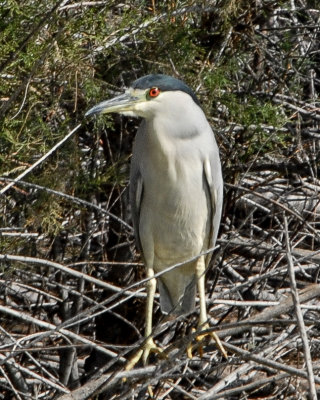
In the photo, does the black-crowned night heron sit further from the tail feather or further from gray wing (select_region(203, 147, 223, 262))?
the tail feather

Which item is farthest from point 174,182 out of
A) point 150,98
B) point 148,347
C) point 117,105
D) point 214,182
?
point 148,347

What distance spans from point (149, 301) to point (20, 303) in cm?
100

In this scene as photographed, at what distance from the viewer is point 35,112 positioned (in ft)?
11.1

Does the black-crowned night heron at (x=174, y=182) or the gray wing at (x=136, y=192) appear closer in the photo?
the black-crowned night heron at (x=174, y=182)

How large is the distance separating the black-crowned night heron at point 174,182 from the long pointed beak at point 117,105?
100mm

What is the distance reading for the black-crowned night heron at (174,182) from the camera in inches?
131

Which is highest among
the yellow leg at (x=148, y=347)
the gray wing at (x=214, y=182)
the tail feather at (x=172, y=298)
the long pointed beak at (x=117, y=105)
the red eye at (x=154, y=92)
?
the long pointed beak at (x=117, y=105)

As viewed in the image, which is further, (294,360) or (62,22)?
(294,360)

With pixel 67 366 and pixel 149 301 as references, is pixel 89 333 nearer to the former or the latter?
pixel 67 366

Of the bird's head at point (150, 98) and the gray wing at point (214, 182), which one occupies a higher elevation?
the bird's head at point (150, 98)

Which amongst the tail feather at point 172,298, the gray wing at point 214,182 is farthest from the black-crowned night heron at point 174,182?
the tail feather at point 172,298

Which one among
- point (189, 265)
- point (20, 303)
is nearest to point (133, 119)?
point (189, 265)

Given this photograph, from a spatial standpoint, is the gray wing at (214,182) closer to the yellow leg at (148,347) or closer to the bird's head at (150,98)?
the bird's head at (150,98)

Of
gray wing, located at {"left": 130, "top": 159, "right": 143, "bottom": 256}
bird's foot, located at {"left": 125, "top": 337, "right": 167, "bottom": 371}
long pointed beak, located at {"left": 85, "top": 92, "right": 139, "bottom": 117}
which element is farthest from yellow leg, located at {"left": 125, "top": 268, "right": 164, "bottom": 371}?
long pointed beak, located at {"left": 85, "top": 92, "right": 139, "bottom": 117}
